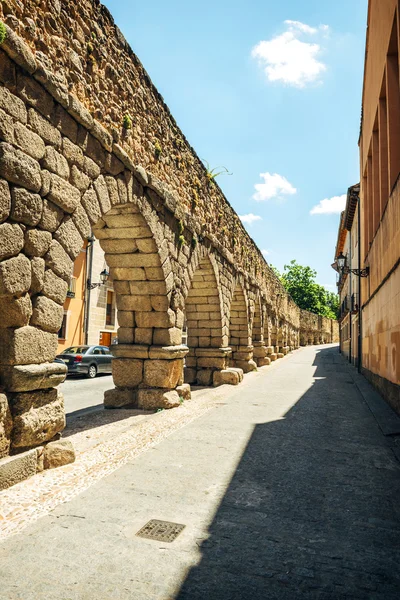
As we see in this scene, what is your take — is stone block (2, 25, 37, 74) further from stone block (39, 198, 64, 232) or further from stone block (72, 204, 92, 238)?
stone block (72, 204, 92, 238)

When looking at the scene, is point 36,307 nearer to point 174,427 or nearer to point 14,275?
point 14,275

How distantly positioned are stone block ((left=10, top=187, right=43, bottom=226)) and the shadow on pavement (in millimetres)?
2812

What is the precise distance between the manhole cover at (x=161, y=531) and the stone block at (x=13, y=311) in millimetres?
1932

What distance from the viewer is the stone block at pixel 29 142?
3727mm

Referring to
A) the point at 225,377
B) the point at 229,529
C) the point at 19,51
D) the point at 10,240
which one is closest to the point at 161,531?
the point at 229,529

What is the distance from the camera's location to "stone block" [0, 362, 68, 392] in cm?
364

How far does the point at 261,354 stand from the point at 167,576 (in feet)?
51.1

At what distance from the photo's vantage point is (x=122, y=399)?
7.18 meters

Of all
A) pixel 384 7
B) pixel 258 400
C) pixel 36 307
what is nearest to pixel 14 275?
pixel 36 307

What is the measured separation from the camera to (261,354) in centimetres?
1770

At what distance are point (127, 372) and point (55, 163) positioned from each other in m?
→ 3.88

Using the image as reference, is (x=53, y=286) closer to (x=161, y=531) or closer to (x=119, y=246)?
(x=161, y=531)

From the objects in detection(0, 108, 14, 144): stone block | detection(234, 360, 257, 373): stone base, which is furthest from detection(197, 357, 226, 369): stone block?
detection(0, 108, 14, 144): stone block

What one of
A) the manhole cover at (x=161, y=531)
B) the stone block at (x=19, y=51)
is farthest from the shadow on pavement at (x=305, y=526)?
the stone block at (x=19, y=51)
